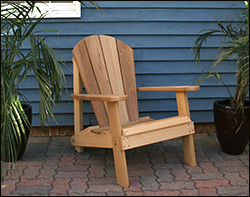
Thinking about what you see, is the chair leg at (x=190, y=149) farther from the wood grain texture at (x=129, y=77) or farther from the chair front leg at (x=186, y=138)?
the wood grain texture at (x=129, y=77)

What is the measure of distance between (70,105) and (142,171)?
1225 mm

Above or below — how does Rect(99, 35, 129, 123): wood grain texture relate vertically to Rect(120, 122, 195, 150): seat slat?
above

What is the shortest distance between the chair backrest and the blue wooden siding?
406 millimetres

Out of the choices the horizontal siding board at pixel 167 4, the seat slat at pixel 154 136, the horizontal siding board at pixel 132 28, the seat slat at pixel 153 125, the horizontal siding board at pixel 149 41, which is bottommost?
the seat slat at pixel 154 136

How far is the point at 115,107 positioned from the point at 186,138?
77 centimetres

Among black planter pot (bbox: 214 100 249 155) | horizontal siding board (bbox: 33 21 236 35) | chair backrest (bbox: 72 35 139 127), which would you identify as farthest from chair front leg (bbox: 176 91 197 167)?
horizontal siding board (bbox: 33 21 236 35)

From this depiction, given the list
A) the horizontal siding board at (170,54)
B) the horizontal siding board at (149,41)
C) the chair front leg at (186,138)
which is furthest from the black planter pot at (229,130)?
the horizontal siding board at (149,41)

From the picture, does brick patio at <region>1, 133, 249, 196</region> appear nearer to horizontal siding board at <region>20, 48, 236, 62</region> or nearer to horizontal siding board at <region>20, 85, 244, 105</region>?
horizontal siding board at <region>20, 85, 244, 105</region>

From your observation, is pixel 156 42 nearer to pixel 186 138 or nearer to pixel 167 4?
pixel 167 4

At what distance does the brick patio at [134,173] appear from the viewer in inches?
88.9

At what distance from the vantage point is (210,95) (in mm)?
3568

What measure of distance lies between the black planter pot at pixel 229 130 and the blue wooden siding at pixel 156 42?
2.10ft

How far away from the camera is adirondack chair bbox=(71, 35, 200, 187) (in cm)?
231

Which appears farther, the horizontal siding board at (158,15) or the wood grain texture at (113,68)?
the horizontal siding board at (158,15)
